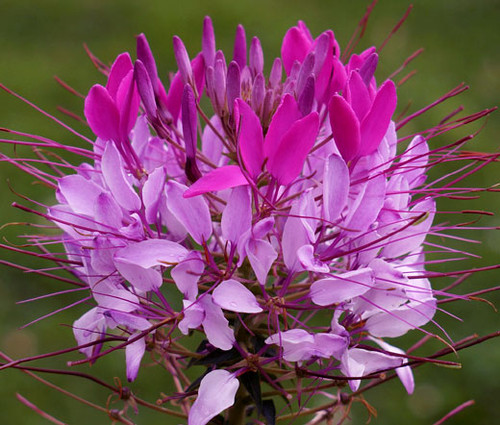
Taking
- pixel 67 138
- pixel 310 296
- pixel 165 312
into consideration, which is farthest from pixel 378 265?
pixel 67 138

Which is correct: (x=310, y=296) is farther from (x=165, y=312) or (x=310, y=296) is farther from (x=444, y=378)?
(x=444, y=378)

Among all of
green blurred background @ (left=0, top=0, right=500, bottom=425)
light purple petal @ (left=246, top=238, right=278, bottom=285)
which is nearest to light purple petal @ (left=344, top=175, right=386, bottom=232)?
light purple petal @ (left=246, top=238, right=278, bottom=285)

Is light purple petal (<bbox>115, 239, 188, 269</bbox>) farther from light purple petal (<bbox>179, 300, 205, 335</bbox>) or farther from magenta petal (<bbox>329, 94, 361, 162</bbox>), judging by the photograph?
magenta petal (<bbox>329, 94, 361, 162</bbox>)

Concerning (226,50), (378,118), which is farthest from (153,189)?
(226,50)

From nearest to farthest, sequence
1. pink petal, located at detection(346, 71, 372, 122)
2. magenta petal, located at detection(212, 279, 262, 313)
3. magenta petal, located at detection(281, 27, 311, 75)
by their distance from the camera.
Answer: magenta petal, located at detection(212, 279, 262, 313) < pink petal, located at detection(346, 71, 372, 122) < magenta petal, located at detection(281, 27, 311, 75)

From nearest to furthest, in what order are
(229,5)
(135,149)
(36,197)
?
(135,149) → (36,197) → (229,5)

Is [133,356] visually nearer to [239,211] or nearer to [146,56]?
[239,211]
